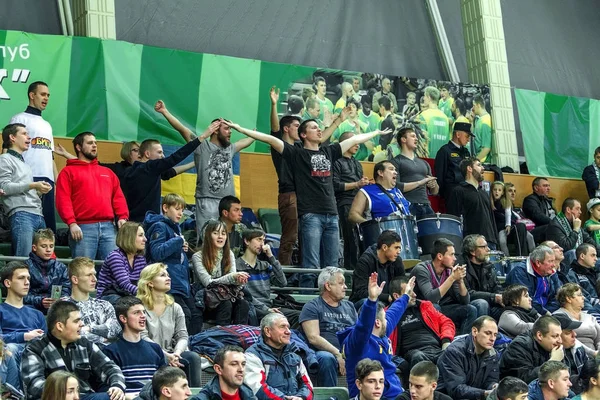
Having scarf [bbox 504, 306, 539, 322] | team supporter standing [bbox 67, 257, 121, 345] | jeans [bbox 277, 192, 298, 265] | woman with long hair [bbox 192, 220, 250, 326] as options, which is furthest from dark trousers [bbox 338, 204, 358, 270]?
team supporter standing [bbox 67, 257, 121, 345]

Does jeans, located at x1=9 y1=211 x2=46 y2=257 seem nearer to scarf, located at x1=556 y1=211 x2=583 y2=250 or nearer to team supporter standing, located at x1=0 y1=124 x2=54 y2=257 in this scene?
team supporter standing, located at x1=0 y1=124 x2=54 y2=257

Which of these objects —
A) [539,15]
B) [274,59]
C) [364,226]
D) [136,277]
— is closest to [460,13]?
[539,15]

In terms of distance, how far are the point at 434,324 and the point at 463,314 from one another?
61 cm

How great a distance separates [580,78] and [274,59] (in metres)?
4.62

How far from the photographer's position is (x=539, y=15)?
16.7m

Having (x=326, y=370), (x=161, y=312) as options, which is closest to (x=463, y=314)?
(x=326, y=370)

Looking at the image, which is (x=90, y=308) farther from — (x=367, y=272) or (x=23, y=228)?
(x=367, y=272)

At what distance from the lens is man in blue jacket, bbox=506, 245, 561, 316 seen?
11.1 metres

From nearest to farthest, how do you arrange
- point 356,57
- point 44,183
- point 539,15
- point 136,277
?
point 136,277, point 44,183, point 356,57, point 539,15

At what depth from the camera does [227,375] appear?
25.1ft

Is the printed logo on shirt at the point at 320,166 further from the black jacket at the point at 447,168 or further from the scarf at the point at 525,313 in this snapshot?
the black jacket at the point at 447,168

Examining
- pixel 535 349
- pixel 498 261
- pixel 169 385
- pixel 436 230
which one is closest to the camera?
pixel 169 385

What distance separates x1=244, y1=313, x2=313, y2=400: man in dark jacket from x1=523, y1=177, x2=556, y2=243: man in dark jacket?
6075 millimetres

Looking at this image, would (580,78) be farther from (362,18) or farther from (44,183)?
(44,183)
